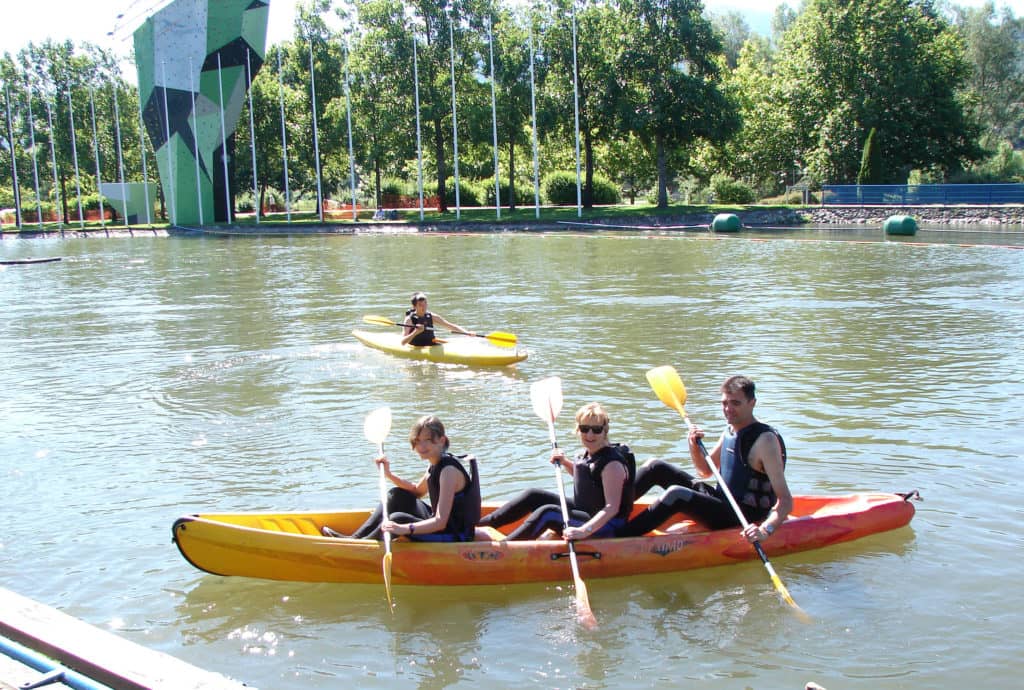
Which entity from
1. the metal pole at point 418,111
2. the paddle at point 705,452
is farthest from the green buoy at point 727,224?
the paddle at point 705,452

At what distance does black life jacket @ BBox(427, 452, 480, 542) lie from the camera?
658cm

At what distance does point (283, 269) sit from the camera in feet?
102

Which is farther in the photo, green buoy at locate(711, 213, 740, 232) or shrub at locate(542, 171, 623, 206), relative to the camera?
shrub at locate(542, 171, 623, 206)

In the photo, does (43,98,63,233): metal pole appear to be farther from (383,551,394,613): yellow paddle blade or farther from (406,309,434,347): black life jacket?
(383,551,394,613): yellow paddle blade

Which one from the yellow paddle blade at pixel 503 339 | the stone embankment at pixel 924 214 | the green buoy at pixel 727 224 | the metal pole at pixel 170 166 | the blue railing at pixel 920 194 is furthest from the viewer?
the metal pole at pixel 170 166

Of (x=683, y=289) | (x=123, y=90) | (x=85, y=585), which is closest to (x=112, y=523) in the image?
(x=85, y=585)

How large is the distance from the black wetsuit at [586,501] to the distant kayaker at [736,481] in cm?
21

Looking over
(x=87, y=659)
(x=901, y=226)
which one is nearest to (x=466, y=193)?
(x=901, y=226)

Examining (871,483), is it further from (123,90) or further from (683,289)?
(123,90)

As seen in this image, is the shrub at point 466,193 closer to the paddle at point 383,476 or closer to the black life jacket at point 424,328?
the black life jacket at point 424,328

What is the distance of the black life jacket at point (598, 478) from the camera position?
264 inches

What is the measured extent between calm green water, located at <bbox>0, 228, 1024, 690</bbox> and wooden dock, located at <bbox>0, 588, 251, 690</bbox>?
46.3 inches

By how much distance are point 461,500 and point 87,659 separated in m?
2.72

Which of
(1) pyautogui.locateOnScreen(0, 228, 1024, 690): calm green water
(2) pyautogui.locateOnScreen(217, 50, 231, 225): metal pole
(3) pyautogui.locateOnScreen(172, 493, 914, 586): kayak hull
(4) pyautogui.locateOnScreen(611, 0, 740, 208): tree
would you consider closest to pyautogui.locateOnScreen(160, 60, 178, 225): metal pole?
(2) pyautogui.locateOnScreen(217, 50, 231, 225): metal pole
